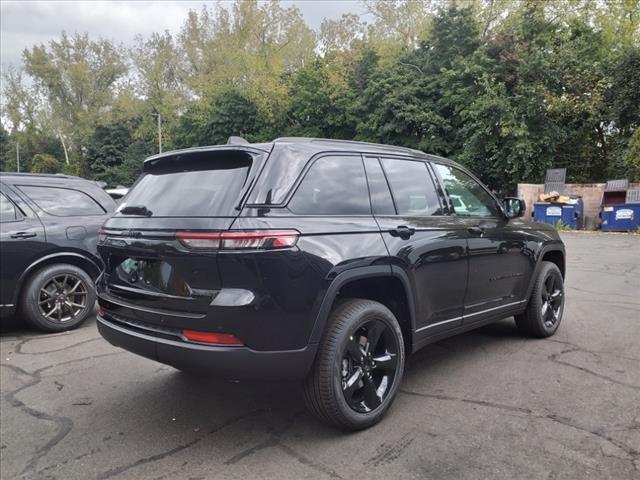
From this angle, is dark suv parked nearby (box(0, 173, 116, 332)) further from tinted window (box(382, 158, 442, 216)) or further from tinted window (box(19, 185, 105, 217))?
tinted window (box(382, 158, 442, 216))

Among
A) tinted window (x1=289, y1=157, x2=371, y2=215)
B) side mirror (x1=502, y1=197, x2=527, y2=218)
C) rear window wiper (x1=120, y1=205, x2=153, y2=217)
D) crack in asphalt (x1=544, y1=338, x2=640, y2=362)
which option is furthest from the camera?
side mirror (x1=502, y1=197, x2=527, y2=218)

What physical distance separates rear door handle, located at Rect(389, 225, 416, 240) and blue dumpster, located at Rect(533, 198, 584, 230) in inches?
645

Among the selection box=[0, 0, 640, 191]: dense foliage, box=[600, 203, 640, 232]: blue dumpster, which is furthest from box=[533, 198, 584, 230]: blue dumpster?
box=[0, 0, 640, 191]: dense foliage

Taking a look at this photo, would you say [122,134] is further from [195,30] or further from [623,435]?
[623,435]

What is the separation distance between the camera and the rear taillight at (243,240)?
8.63 ft

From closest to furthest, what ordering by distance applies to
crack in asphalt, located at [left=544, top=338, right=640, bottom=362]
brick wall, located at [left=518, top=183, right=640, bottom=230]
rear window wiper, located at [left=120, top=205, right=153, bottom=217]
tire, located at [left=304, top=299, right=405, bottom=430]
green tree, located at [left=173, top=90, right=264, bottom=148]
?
tire, located at [left=304, top=299, right=405, bottom=430], rear window wiper, located at [left=120, top=205, right=153, bottom=217], crack in asphalt, located at [left=544, top=338, right=640, bottom=362], brick wall, located at [left=518, top=183, right=640, bottom=230], green tree, located at [left=173, top=90, right=264, bottom=148]

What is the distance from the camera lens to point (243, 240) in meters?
2.63

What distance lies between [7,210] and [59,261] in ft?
2.46

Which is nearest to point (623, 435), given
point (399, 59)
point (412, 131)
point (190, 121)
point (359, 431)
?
point (359, 431)

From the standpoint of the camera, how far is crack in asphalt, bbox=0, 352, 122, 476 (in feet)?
9.52

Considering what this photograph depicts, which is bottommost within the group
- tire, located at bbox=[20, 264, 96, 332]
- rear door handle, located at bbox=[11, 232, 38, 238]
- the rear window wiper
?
tire, located at bbox=[20, 264, 96, 332]

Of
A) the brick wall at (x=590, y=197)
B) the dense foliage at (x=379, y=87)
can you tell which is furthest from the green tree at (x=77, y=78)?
the brick wall at (x=590, y=197)

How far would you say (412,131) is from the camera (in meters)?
28.9

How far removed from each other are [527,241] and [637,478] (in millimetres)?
2476
